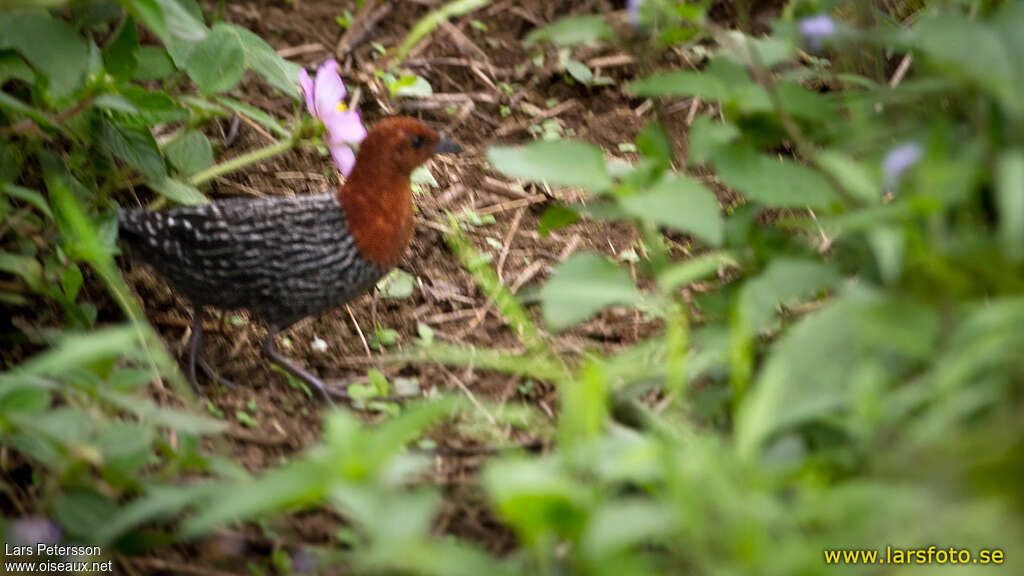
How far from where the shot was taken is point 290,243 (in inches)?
138

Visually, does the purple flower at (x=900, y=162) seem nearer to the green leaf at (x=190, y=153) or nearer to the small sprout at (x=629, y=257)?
the small sprout at (x=629, y=257)

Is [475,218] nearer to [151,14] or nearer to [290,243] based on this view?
[290,243]

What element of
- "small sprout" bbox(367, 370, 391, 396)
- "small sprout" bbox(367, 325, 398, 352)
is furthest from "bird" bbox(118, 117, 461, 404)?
"small sprout" bbox(367, 325, 398, 352)

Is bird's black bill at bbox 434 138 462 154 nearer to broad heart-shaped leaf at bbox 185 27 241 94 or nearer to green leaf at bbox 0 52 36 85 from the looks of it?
broad heart-shaped leaf at bbox 185 27 241 94

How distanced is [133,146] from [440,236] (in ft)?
4.09

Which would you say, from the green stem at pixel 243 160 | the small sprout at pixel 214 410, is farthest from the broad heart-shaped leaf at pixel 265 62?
the small sprout at pixel 214 410

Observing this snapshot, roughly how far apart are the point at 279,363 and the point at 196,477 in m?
0.87

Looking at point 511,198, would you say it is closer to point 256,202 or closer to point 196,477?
point 256,202

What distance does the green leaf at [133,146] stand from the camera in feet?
11.1

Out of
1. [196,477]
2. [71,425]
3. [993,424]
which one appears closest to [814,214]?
[993,424]

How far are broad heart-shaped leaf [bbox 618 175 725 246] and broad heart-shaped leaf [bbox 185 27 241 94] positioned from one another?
5.02 feet

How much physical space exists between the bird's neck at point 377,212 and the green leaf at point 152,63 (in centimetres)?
68

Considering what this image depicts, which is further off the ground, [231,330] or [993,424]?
[231,330]

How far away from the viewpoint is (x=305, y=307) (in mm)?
3535
